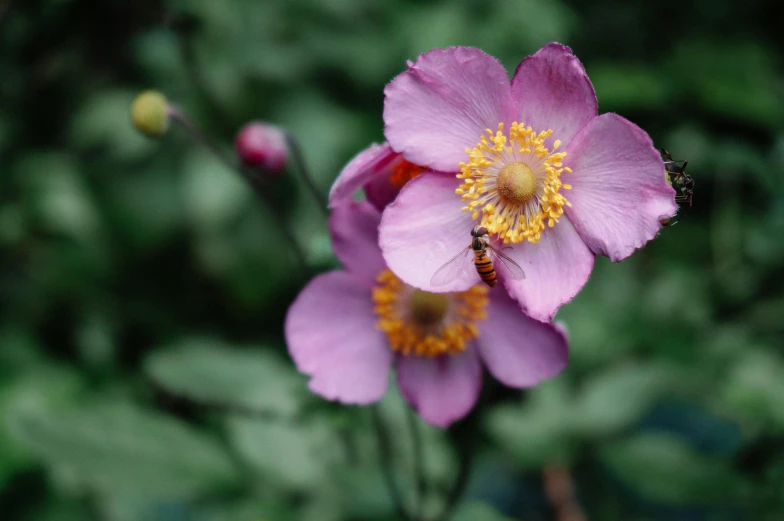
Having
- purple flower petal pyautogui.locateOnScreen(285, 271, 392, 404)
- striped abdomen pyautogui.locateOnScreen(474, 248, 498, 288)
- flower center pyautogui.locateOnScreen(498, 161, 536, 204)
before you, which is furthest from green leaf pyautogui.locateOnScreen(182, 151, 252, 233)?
striped abdomen pyautogui.locateOnScreen(474, 248, 498, 288)

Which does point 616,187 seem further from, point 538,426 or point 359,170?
point 538,426

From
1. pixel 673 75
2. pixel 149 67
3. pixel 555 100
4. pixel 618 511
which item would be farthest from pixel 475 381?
pixel 673 75

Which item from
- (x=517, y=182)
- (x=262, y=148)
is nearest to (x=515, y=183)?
(x=517, y=182)

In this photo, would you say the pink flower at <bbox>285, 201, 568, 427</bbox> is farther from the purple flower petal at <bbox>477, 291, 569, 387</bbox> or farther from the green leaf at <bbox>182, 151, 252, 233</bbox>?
the green leaf at <bbox>182, 151, 252, 233</bbox>

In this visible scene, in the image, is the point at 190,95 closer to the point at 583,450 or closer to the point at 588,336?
the point at 588,336

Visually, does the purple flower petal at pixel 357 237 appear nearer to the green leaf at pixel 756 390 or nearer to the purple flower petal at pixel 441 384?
the purple flower petal at pixel 441 384
